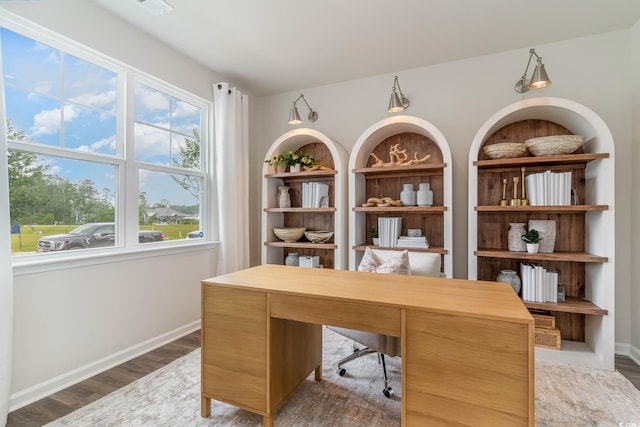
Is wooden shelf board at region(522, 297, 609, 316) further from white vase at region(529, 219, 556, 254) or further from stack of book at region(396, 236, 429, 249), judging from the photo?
stack of book at region(396, 236, 429, 249)

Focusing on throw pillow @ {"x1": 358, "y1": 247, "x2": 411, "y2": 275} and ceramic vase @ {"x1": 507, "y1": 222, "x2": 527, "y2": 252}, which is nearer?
throw pillow @ {"x1": 358, "y1": 247, "x2": 411, "y2": 275}

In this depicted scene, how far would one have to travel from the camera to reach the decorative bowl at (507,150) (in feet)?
8.29

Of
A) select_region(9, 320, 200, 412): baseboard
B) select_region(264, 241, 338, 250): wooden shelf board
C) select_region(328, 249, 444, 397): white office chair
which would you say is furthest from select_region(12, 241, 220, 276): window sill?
select_region(328, 249, 444, 397): white office chair

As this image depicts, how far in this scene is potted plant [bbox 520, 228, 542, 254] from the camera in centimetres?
246

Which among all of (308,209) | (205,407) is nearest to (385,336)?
(205,407)

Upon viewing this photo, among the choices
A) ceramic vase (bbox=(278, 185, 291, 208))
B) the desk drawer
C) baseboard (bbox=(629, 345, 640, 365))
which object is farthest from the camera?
ceramic vase (bbox=(278, 185, 291, 208))

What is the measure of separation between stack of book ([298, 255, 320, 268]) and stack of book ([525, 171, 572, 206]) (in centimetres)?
214

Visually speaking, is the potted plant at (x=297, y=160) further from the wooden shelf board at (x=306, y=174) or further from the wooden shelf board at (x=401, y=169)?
the wooden shelf board at (x=401, y=169)

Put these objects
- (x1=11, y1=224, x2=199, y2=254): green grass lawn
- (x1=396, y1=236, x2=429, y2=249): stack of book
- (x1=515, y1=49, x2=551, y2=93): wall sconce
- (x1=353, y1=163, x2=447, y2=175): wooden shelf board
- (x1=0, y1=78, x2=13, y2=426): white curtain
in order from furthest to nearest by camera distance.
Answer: (x1=396, y1=236, x2=429, y2=249): stack of book → (x1=353, y1=163, x2=447, y2=175): wooden shelf board → (x1=515, y1=49, x2=551, y2=93): wall sconce → (x1=11, y1=224, x2=199, y2=254): green grass lawn → (x1=0, y1=78, x2=13, y2=426): white curtain

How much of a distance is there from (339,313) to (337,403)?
81cm

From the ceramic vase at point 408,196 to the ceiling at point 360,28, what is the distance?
129cm

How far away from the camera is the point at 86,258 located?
6.97ft

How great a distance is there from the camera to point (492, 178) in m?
2.85

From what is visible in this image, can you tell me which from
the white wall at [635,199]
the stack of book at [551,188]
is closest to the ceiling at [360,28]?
the white wall at [635,199]
